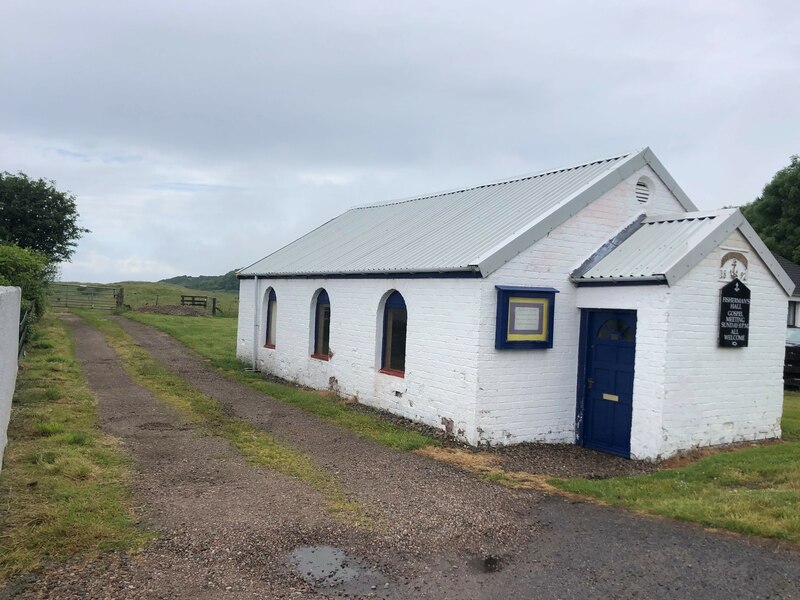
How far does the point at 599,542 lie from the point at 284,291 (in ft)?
39.6

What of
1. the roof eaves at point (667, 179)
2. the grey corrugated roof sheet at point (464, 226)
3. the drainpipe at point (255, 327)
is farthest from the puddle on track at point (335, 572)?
the drainpipe at point (255, 327)

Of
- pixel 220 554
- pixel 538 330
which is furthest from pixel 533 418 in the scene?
pixel 220 554

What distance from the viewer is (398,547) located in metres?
5.95

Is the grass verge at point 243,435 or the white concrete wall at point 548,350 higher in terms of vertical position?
the white concrete wall at point 548,350

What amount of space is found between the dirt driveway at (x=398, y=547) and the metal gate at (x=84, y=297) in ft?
122

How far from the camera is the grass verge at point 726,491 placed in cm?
658

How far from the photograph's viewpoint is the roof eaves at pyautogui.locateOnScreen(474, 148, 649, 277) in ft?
32.9

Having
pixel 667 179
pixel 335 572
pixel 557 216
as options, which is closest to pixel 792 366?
pixel 667 179

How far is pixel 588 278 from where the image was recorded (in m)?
10.6

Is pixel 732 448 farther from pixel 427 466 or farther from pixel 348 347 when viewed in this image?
pixel 348 347

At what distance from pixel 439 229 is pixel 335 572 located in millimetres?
8916

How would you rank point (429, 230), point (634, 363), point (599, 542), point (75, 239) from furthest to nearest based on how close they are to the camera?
point (75, 239) → point (429, 230) → point (634, 363) → point (599, 542)

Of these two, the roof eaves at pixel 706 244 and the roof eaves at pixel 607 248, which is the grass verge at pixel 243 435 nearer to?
the roof eaves at pixel 607 248

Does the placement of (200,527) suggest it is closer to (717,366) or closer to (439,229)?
(717,366)
